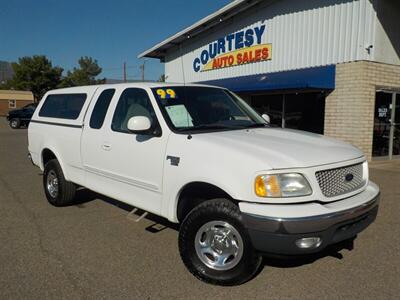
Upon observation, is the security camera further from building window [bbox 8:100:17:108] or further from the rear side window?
building window [bbox 8:100:17:108]

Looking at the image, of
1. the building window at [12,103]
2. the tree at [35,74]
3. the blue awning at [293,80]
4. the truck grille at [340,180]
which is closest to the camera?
the truck grille at [340,180]

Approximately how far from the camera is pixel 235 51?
50.3 feet

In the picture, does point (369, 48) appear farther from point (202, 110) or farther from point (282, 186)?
point (282, 186)

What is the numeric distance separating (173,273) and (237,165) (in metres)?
1.31

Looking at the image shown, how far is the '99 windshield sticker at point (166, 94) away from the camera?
14.3 ft

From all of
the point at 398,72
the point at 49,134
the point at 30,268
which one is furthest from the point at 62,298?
the point at 398,72

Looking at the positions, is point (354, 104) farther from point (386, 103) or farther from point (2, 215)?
point (2, 215)

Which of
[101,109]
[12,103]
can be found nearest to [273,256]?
[101,109]

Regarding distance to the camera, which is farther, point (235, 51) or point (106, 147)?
point (235, 51)

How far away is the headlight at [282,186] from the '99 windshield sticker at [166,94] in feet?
5.58

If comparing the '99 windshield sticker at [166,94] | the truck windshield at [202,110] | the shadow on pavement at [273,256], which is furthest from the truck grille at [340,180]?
the '99 windshield sticker at [166,94]

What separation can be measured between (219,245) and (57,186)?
346 cm

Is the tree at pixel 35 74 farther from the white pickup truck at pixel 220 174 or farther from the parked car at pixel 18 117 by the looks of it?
the white pickup truck at pixel 220 174

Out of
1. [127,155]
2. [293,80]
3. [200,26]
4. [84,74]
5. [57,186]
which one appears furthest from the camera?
[84,74]
